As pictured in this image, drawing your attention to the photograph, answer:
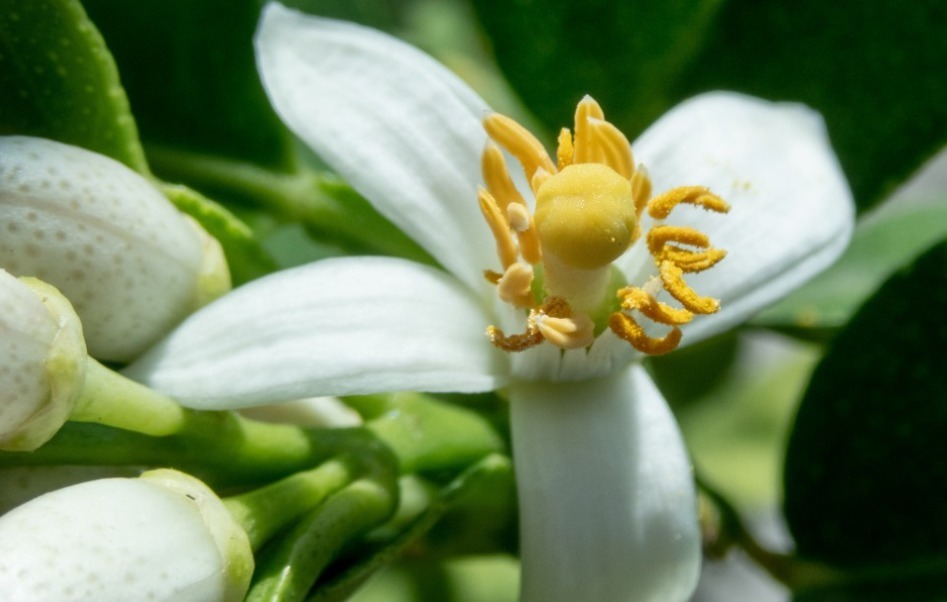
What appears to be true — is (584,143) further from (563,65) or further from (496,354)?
(563,65)

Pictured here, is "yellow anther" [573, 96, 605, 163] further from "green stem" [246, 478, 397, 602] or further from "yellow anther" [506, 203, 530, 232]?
"green stem" [246, 478, 397, 602]

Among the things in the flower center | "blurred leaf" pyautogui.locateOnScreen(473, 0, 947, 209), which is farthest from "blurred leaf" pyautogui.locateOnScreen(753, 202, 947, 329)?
the flower center

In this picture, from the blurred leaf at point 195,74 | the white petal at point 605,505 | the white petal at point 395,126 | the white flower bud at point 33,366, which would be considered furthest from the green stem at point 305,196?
the white flower bud at point 33,366

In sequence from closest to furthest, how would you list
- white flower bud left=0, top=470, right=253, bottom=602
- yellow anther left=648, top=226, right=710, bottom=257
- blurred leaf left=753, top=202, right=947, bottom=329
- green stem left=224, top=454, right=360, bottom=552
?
white flower bud left=0, top=470, right=253, bottom=602 → green stem left=224, top=454, right=360, bottom=552 → yellow anther left=648, top=226, right=710, bottom=257 → blurred leaf left=753, top=202, right=947, bottom=329

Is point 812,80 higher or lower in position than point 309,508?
higher

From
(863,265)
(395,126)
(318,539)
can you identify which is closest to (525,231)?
(395,126)

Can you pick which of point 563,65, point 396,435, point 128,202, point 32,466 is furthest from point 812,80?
point 32,466
